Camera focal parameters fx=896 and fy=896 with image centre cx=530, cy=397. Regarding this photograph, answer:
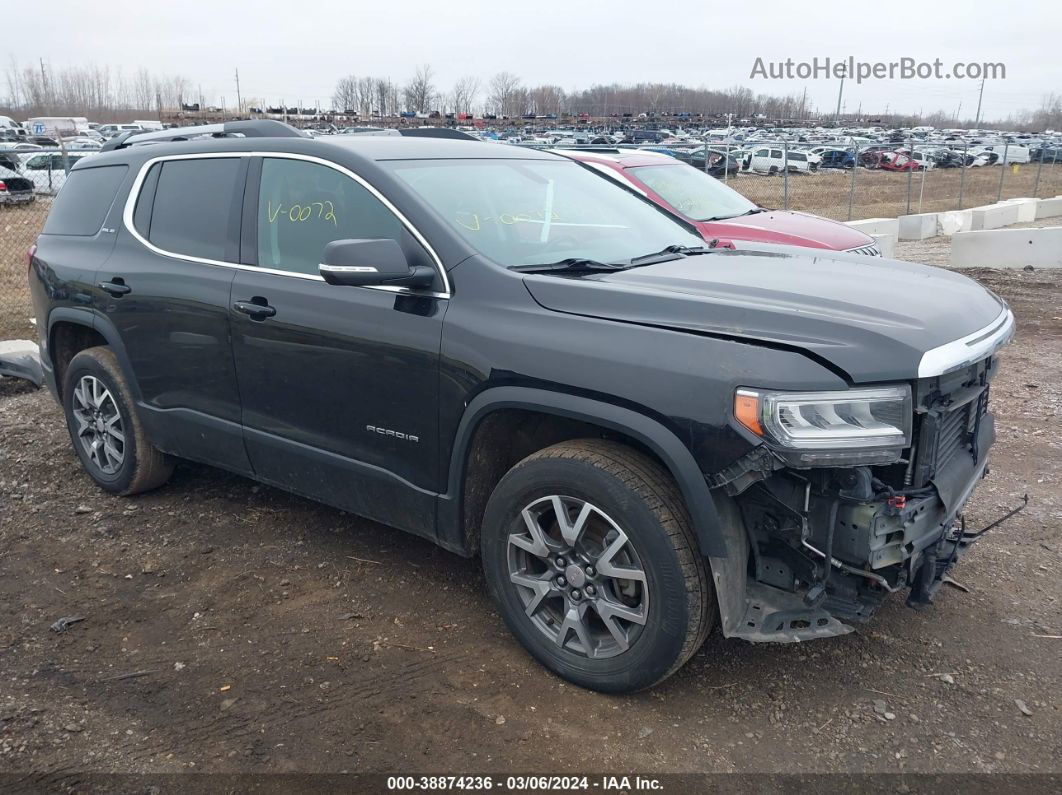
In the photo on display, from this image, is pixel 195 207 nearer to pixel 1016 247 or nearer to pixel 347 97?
pixel 1016 247

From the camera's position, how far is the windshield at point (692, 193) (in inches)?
345

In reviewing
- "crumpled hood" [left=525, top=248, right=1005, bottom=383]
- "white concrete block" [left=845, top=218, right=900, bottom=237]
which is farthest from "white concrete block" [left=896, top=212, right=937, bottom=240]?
"crumpled hood" [left=525, top=248, right=1005, bottom=383]

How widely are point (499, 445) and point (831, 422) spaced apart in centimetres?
125

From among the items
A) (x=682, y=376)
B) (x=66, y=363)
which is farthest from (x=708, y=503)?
(x=66, y=363)

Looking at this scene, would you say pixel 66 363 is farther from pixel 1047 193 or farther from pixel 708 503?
pixel 1047 193

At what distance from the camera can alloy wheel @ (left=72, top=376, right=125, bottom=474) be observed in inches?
189

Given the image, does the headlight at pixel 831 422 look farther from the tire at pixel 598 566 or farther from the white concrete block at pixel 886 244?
the white concrete block at pixel 886 244

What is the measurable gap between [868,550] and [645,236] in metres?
1.88

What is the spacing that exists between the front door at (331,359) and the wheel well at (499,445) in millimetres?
150

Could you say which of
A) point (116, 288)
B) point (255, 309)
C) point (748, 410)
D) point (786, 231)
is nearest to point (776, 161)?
point (786, 231)

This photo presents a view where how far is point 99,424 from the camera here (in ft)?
16.1

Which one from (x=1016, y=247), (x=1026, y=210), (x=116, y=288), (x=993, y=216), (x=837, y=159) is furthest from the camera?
(x=837, y=159)

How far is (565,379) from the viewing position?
116 inches

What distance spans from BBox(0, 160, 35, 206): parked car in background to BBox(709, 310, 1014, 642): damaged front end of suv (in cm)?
2087
